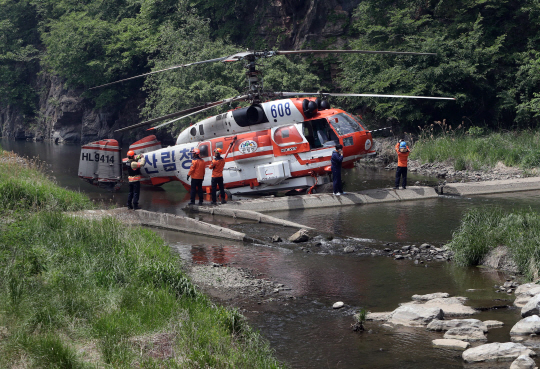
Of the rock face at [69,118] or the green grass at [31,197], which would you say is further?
the rock face at [69,118]

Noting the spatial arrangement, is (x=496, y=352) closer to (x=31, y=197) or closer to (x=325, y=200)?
(x=325, y=200)

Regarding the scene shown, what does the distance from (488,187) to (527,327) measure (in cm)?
1123

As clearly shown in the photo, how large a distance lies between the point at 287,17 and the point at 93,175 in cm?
2637

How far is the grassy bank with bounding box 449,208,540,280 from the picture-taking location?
9352 mm

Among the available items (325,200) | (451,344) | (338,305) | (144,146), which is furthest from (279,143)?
(451,344)

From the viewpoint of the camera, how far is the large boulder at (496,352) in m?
6.22

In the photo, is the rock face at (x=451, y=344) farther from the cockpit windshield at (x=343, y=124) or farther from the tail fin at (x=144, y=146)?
the tail fin at (x=144, y=146)

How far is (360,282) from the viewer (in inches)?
372

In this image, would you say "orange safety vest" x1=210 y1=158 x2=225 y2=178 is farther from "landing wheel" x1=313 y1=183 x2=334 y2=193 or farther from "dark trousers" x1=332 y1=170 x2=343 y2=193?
"dark trousers" x1=332 y1=170 x2=343 y2=193

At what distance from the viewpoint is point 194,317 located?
6.89m

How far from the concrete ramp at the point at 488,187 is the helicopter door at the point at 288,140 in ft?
15.0

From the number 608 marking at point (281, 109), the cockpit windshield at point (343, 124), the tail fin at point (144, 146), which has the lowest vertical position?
the tail fin at point (144, 146)

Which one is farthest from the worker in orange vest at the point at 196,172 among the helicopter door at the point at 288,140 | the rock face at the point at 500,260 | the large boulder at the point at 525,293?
the large boulder at the point at 525,293

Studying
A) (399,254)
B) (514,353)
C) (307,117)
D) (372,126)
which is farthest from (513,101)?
(514,353)
